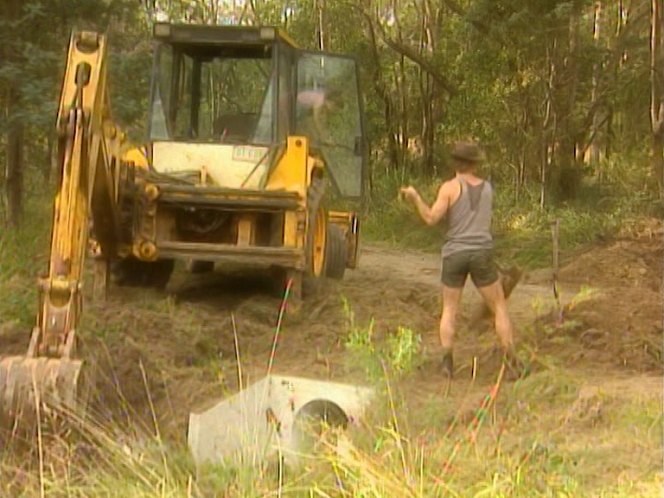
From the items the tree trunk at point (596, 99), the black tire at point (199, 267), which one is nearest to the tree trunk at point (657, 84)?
the tree trunk at point (596, 99)

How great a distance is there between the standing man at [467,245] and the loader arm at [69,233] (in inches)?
89.6

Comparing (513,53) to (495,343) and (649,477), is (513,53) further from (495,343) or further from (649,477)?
(649,477)

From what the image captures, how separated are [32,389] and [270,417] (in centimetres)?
165

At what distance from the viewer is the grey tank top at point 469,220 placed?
22.9 ft

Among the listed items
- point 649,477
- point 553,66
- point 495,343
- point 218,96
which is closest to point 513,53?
point 553,66

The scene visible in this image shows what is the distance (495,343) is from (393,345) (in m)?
1.27

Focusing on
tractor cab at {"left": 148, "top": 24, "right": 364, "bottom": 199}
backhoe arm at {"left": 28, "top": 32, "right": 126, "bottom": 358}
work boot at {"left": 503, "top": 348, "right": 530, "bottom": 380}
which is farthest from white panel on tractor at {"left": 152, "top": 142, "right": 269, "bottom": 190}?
work boot at {"left": 503, "top": 348, "right": 530, "bottom": 380}

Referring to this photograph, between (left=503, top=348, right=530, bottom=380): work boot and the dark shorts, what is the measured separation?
1.67ft

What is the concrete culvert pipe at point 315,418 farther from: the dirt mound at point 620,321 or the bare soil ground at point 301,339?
the dirt mound at point 620,321

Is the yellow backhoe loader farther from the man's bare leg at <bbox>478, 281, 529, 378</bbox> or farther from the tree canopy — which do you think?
the man's bare leg at <bbox>478, 281, 529, 378</bbox>

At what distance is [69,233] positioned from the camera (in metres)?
6.17

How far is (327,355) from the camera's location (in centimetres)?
771

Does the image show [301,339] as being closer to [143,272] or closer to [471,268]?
[471,268]

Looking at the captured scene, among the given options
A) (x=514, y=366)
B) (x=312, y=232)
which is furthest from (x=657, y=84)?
(x=514, y=366)
